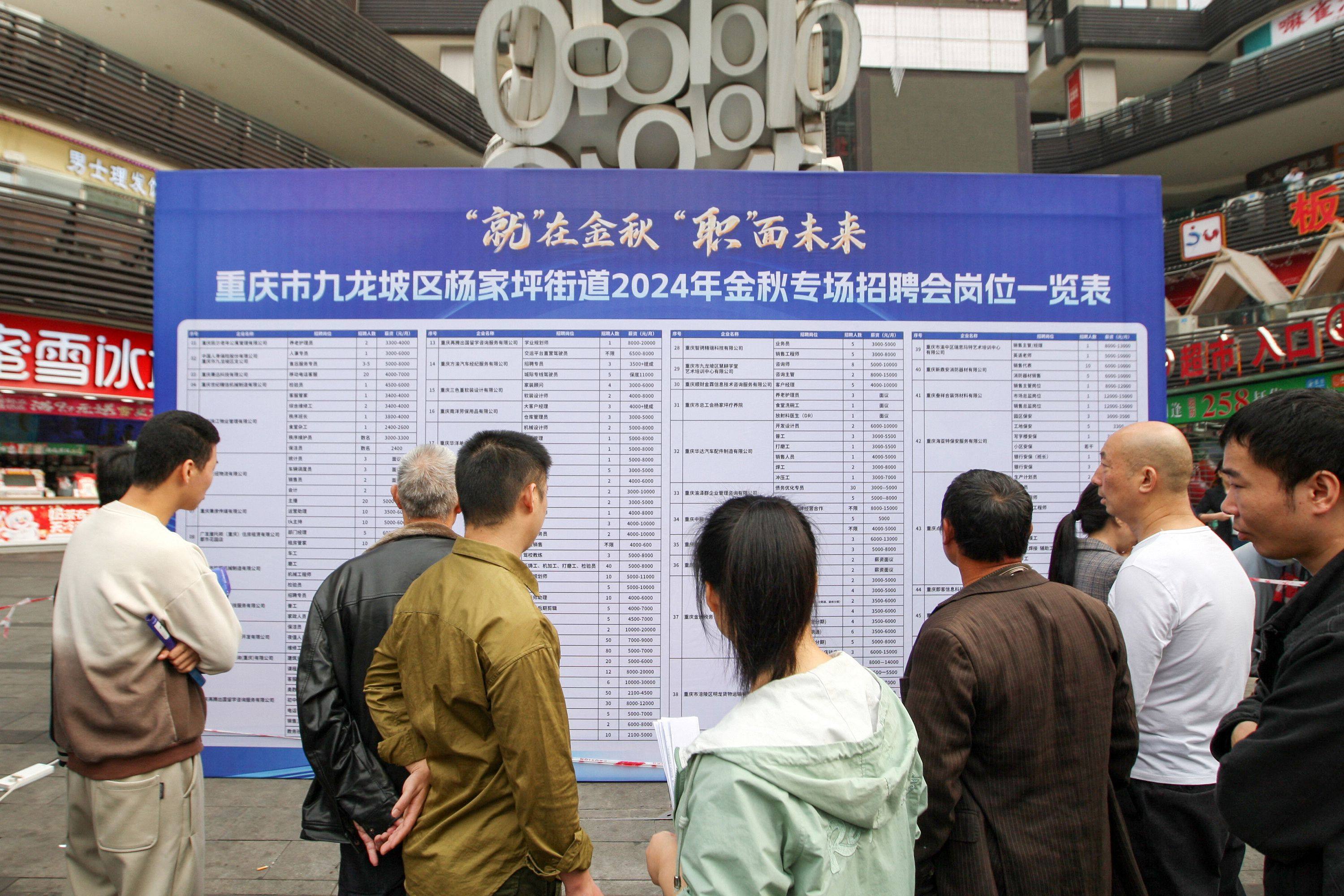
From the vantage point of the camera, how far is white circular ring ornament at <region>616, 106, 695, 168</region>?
4039 mm

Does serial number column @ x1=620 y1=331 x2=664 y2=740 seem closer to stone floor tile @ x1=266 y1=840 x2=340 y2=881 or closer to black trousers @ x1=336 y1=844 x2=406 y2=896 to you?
stone floor tile @ x1=266 y1=840 x2=340 y2=881

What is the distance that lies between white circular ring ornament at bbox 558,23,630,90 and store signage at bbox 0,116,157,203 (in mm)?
9051

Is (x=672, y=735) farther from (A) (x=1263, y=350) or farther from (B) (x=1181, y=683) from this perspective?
(A) (x=1263, y=350)

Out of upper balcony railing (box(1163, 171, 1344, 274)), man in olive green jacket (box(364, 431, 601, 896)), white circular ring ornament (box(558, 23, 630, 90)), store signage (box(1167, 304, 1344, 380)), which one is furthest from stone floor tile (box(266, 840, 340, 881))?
upper balcony railing (box(1163, 171, 1344, 274))

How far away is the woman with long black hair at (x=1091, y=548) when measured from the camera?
2738 mm

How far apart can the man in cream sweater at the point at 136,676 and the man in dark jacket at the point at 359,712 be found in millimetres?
429

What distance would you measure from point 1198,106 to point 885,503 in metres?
22.8

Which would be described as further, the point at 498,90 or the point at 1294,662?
the point at 498,90

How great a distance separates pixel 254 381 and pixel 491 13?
224 centimetres

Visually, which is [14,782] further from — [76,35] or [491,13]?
[76,35]

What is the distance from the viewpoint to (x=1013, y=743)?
5.63 ft

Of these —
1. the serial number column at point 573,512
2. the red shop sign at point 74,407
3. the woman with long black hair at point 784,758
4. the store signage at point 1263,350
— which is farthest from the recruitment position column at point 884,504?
the store signage at point 1263,350

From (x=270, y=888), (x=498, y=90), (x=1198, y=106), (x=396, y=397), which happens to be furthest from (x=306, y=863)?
(x=1198, y=106)

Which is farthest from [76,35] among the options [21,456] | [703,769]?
[703,769]
